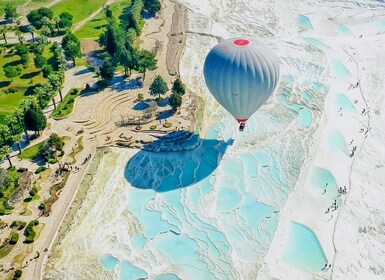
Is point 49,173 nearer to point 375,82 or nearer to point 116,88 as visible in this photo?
point 116,88

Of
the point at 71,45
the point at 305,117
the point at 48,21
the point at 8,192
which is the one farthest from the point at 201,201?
the point at 48,21

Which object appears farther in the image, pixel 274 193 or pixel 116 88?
pixel 116 88

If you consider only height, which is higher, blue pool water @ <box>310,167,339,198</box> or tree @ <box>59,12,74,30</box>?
tree @ <box>59,12,74,30</box>

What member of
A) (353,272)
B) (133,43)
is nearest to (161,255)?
(353,272)

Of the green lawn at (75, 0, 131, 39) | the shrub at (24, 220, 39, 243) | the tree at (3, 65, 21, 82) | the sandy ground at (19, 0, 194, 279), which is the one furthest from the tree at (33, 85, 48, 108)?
the green lawn at (75, 0, 131, 39)

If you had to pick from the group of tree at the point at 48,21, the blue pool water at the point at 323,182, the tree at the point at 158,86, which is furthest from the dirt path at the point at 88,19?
the blue pool water at the point at 323,182

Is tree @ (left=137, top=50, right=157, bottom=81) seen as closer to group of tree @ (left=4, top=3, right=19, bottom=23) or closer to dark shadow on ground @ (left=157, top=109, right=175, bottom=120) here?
dark shadow on ground @ (left=157, top=109, right=175, bottom=120)

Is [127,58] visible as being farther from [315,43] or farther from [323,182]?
[315,43]
